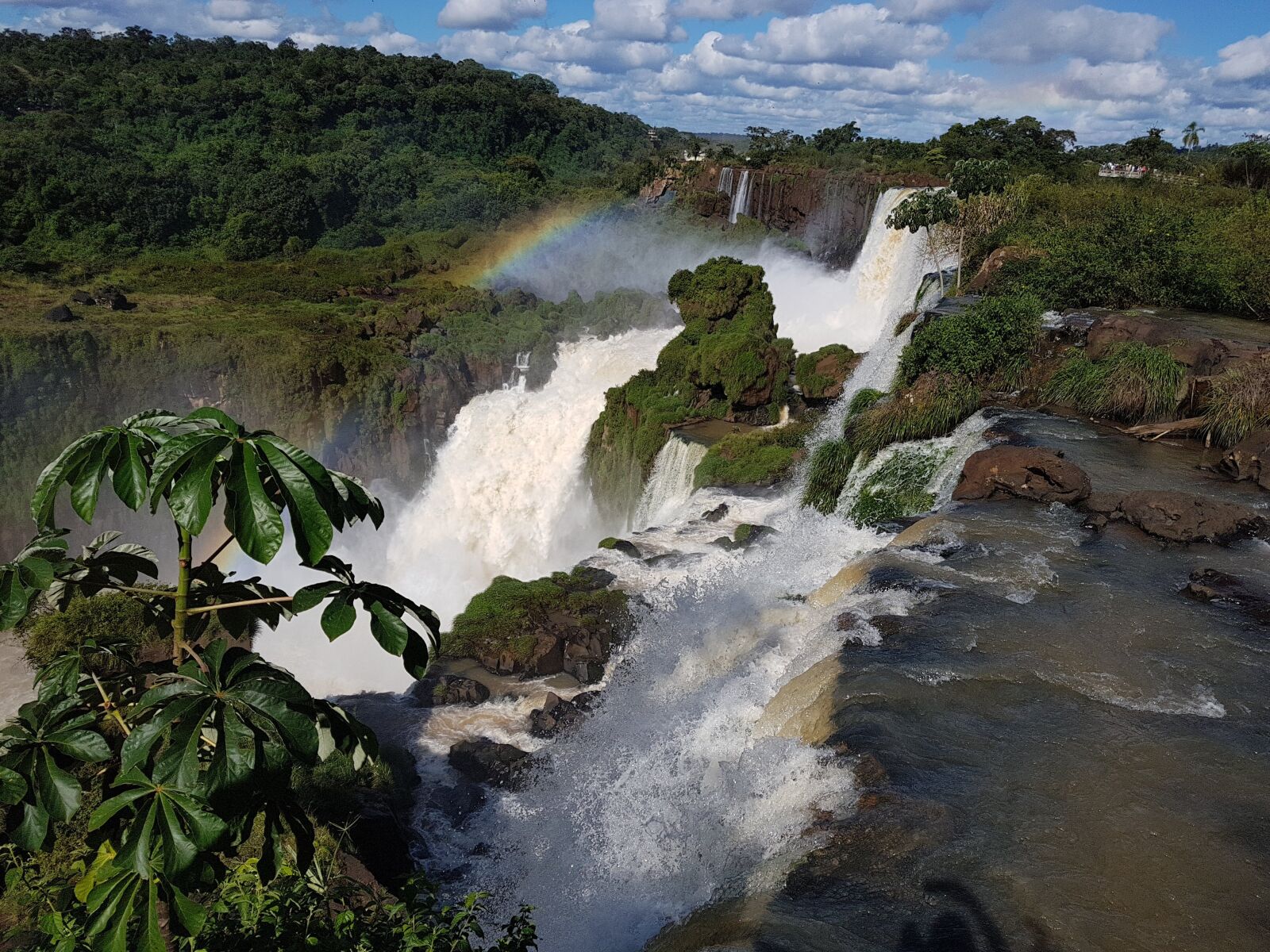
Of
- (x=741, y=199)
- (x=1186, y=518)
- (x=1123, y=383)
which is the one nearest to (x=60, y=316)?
(x=741, y=199)

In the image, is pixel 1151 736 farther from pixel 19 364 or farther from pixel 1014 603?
pixel 19 364

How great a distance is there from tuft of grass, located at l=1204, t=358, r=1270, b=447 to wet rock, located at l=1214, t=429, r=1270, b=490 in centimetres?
23

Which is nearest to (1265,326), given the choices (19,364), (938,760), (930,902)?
(938,760)

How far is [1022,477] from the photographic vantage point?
11.4 m

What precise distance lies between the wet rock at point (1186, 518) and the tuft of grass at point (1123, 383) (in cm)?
313

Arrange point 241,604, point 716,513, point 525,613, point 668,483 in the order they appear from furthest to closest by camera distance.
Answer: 1. point 668,483
2. point 716,513
3. point 525,613
4. point 241,604

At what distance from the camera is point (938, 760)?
21.9 ft

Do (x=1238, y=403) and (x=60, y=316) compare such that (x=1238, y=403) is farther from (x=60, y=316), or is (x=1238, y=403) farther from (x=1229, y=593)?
(x=60, y=316)

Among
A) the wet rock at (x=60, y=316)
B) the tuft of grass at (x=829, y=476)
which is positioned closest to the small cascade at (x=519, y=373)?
the tuft of grass at (x=829, y=476)

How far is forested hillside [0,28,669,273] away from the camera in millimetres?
45500

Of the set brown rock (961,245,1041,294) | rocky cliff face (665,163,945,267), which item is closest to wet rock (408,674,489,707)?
brown rock (961,245,1041,294)

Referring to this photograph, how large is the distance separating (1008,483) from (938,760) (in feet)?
19.1

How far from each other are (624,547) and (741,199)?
2950 cm

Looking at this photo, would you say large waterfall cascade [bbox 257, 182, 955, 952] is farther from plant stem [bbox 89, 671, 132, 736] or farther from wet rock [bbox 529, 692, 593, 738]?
plant stem [bbox 89, 671, 132, 736]
